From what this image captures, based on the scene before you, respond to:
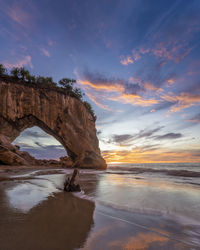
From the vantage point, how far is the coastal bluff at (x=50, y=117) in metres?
19.8

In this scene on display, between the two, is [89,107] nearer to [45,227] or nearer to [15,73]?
[15,73]

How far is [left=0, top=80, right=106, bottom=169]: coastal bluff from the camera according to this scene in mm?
19750

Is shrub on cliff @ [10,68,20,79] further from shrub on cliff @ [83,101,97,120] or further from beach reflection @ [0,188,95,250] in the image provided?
beach reflection @ [0,188,95,250]

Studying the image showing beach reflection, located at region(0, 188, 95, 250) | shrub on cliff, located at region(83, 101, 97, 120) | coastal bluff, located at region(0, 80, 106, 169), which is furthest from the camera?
shrub on cliff, located at region(83, 101, 97, 120)

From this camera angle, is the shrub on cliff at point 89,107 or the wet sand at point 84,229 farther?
the shrub on cliff at point 89,107

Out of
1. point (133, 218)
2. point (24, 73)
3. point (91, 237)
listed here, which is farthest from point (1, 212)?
point (24, 73)

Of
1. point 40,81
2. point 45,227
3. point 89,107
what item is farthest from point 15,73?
point 45,227

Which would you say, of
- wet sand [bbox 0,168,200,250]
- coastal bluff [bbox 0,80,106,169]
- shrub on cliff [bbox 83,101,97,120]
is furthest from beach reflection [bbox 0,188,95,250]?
shrub on cliff [bbox 83,101,97,120]

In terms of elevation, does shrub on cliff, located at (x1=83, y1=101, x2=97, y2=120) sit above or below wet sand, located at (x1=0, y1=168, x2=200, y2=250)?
above

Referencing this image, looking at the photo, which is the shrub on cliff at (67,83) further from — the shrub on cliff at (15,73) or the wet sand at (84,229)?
the wet sand at (84,229)

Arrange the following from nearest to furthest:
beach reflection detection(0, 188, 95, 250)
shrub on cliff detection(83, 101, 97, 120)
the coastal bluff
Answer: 1. beach reflection detection(0, 188, 95, 250)
2. the coastal bluff
3. shrub on cliff detection(83, 101, 97, 120)

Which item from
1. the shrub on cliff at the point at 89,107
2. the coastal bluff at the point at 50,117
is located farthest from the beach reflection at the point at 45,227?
the shrub on cliff at the point at 89,107

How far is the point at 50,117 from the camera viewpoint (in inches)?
885

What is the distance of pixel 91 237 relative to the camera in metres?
1.74
